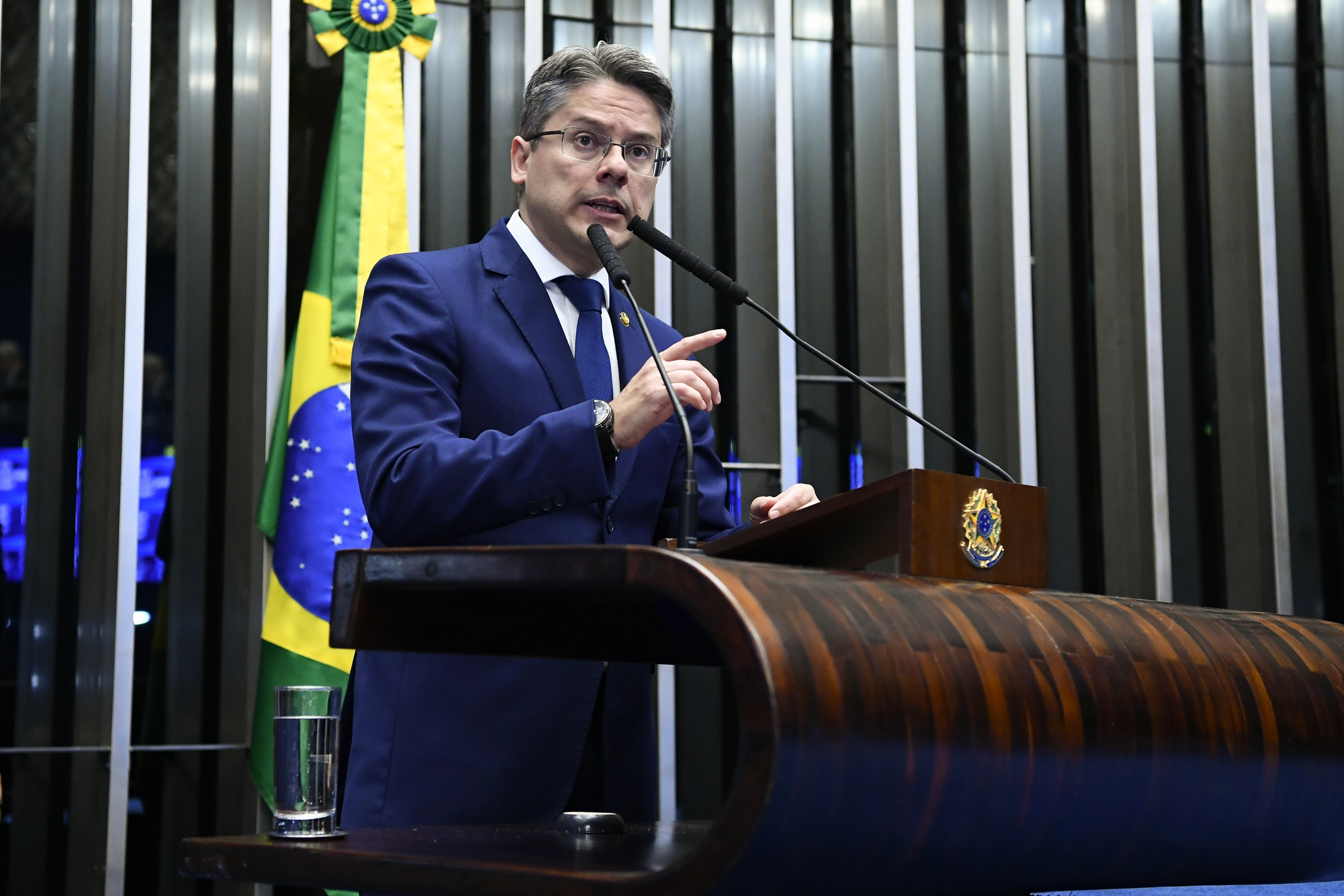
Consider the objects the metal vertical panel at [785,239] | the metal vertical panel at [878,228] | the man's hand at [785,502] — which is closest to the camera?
the man's hand at [785,502]

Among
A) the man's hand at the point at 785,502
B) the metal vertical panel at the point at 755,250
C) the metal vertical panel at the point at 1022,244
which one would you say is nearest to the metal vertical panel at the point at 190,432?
the metal vertical panel at the point at 755,250

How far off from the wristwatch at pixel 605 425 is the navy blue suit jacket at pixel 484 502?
1 centimetres

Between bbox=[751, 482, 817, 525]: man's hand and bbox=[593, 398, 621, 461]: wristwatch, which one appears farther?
bbox=[751, 482, 817, 525]: man's hand

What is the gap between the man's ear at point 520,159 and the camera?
1713 millimetres

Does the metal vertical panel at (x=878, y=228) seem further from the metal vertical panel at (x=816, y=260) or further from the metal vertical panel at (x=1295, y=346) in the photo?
the metal vertical panel at (x=1295, y=346)

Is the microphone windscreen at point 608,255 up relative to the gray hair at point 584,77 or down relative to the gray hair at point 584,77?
down

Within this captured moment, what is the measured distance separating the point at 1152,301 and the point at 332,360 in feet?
7.04

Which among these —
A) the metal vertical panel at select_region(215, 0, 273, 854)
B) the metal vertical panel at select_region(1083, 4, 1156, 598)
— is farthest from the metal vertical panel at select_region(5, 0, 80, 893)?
the metal vertical panel at select_region(1083, 4, 1156, 598)

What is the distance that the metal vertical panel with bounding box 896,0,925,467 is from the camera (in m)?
3.60

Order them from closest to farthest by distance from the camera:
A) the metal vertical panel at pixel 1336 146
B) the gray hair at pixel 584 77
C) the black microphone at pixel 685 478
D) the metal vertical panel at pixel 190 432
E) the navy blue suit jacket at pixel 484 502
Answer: the black microphone at pixel 685 478
the navy blue suit jacket at pixel 484 502
the gray hair at pixel 584 77
the metal vertical panel at pixel 190 432
the metal vertical panel at pixel 1336 146

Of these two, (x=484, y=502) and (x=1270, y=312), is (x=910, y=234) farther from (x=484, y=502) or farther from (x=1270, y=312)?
(x=484, y=502)

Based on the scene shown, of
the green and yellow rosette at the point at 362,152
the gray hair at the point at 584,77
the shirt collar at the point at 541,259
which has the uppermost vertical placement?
the green and yellow rosette at the point at 362,152

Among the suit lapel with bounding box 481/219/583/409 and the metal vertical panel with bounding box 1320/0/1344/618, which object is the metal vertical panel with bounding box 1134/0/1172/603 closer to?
the metal vertical panel with bounding box 1320/0/1344/618

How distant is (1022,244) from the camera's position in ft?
12.2
